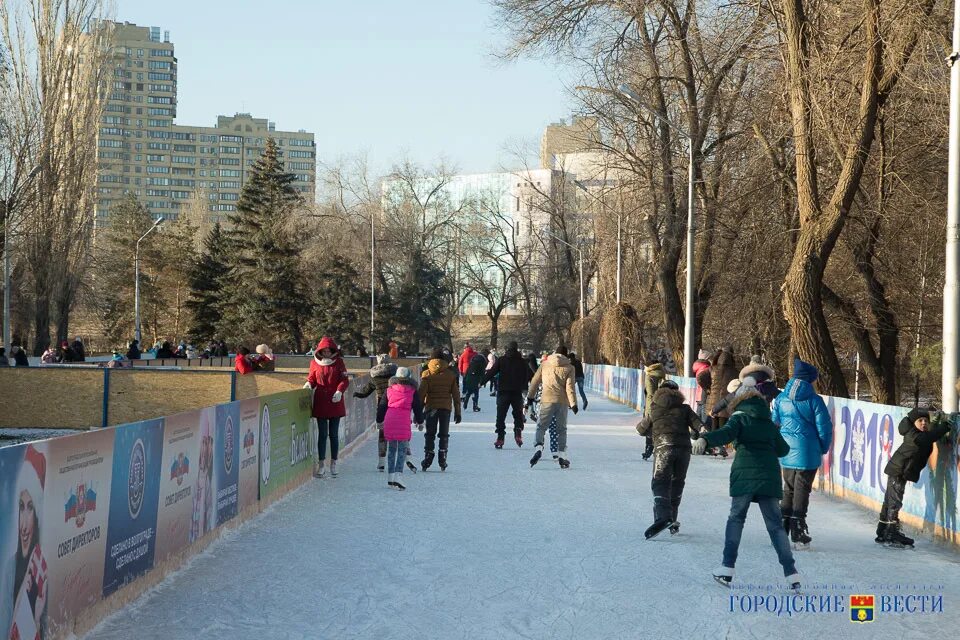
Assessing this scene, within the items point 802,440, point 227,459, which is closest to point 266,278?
point 227,459

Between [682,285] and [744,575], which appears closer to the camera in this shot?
[744,575]

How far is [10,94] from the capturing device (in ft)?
Answer: 150

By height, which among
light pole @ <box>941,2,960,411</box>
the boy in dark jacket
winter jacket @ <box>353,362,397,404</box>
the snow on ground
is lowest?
the snow on ground

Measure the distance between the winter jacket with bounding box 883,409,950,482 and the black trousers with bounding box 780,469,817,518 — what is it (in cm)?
86

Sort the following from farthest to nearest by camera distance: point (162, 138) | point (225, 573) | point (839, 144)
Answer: point (162, 138)
point (839, 144)
point (225, 573)

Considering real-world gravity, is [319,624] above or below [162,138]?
below

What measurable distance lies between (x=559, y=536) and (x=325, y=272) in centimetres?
6066

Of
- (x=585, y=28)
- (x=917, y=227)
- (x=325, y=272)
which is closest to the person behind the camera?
(x=917, y=227)

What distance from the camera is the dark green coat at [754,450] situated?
8.41 metres

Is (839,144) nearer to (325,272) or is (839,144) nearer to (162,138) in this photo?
(325,272)

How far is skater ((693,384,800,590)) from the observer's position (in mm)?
8367

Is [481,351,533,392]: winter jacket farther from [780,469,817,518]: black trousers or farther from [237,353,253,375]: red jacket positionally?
[780,469,817,518]: black trousers

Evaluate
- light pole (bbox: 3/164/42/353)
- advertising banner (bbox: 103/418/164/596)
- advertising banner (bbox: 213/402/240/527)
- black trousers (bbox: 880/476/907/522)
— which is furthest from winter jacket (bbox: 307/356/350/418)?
light pole (bbox: 3/164/42/353)

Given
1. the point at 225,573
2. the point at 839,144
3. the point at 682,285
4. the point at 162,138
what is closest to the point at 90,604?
the point at 225,573
